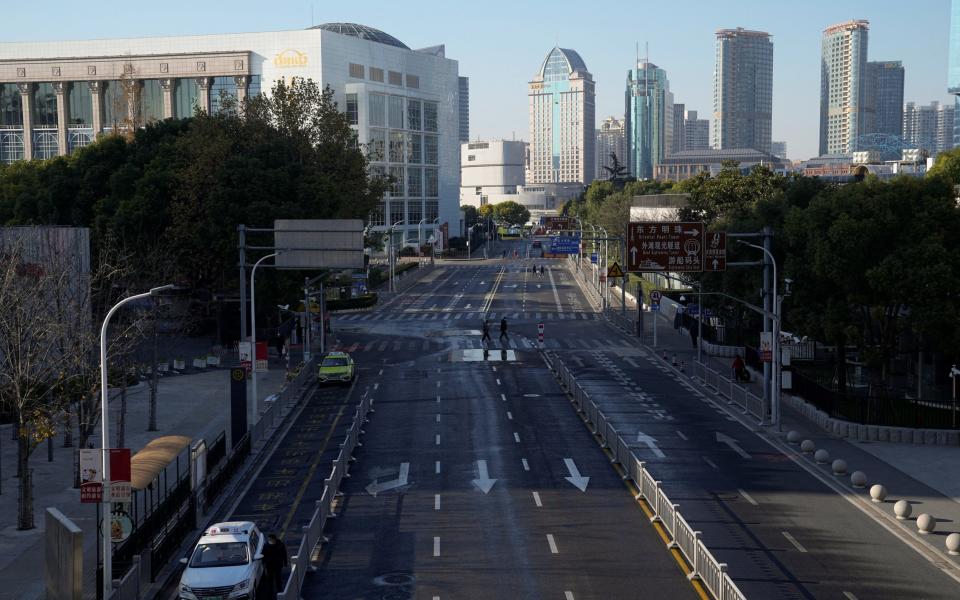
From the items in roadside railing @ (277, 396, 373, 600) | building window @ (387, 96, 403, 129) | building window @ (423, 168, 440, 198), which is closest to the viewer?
roadside railing @ (277, 396, 373, 600)

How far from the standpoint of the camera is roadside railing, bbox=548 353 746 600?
22094 millimetres

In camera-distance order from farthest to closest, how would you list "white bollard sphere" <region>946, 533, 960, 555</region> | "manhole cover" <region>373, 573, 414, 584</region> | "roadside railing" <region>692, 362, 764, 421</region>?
"roadside railing" <region>692, 362, 764, 421</region>, "white bollard sphere" <region>946, 533, 960, 555</region>, "manhole cover" <region>373, 573, 414, 584</region>

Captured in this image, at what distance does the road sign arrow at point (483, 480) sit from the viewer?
3334 cm

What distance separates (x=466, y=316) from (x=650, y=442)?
54.1 metres

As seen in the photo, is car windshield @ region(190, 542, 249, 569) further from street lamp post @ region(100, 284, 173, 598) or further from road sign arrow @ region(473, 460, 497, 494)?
road sign arrow @ region(473, 460, 497, 494)

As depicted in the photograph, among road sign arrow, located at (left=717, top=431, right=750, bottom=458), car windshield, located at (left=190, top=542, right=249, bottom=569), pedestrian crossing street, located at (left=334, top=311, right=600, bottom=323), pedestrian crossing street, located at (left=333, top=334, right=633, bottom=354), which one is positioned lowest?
pedestrian crossing street, located at (left=333, top=334, right=633, bottom=354)

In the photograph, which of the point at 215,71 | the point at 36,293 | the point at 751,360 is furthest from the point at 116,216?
the point at 215,71

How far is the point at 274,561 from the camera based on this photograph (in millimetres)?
24031

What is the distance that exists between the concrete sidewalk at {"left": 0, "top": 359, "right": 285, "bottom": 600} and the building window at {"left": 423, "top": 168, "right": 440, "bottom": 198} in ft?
409

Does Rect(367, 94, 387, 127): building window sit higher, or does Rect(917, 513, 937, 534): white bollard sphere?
Rect(367, 94, 387, 127): building window

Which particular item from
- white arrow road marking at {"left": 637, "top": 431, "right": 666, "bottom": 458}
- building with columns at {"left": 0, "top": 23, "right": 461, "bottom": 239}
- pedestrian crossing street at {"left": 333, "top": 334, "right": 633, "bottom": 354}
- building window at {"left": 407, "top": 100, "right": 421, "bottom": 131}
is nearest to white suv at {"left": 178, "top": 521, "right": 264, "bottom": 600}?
white arrow road marking at {"left": 637, "top": 431, "right": 666, "bottom": 458}

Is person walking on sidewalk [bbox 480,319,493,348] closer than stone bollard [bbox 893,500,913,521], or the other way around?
stone bollard [bbox 893,500,913,521]

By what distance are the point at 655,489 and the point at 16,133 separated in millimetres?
154858

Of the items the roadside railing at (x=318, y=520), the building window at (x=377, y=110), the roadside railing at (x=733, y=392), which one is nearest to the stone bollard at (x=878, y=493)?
the roadside railing at (x=733, y=392)
